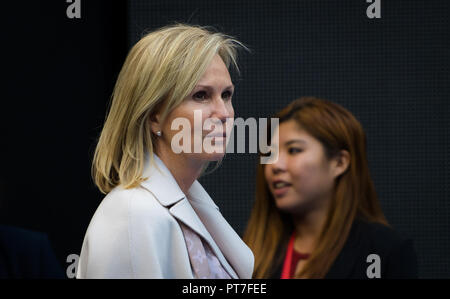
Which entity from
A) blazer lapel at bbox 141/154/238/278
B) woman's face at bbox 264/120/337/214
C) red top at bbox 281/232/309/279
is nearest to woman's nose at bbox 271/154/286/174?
woman's face at bbox 264/120/337/214

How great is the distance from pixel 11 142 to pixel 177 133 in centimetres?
92

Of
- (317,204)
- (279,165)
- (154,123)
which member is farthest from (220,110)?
(317,204)

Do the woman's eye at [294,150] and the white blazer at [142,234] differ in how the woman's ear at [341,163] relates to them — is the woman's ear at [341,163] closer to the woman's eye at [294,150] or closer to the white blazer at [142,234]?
the woman's eye at [294,150]

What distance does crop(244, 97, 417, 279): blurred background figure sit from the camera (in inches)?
96.5

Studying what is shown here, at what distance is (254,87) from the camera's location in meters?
2.62

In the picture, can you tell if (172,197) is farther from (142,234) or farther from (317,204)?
(317,204)

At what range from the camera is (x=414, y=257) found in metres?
2.48

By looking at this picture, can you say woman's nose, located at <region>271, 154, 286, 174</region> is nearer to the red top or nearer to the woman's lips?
the woman's lips

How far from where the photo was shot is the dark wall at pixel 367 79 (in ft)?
8.40

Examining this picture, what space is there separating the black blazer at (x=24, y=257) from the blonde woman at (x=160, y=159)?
0.43 m
